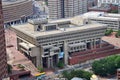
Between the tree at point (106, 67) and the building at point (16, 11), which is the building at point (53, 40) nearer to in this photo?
the tree at point (106, 67)

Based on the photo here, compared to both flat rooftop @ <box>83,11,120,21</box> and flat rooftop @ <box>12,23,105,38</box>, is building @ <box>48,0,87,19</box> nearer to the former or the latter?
flat rooftop @ <box>83,11,120,21</box>

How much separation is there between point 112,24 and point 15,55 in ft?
140

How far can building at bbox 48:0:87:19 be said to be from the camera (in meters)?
126

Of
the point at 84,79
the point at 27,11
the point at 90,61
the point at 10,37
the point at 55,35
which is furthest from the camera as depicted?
the point at 27,11

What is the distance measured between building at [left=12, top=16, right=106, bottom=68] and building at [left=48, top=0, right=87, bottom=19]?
104ft

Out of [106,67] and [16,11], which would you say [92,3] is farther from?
[106,67]

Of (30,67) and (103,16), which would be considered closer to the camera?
(30,67)

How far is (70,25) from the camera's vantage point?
320ft

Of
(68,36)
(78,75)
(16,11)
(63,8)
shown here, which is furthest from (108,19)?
(78,75)

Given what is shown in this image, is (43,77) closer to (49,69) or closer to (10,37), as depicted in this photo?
(49,69)

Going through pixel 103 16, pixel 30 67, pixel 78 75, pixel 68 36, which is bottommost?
pixel 30 67

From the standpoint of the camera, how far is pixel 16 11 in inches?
5246

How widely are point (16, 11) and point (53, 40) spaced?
172 ft

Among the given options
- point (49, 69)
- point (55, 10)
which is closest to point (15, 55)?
point (49, 69)
